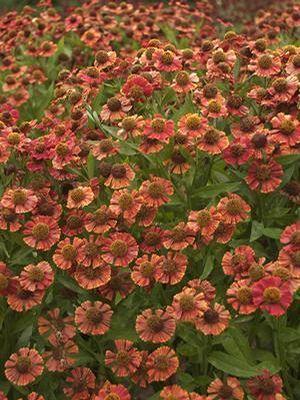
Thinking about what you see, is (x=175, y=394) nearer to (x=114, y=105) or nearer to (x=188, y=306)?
(x=188, y=306)

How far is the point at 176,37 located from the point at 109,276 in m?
2.63

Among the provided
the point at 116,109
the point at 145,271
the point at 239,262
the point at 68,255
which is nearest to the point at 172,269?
the point at 145,271

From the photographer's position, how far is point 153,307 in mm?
1854

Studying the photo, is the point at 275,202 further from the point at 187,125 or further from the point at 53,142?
the point at 53,142

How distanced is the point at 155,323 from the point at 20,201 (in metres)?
0.54

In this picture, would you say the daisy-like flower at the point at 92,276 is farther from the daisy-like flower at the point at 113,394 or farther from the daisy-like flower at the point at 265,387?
the daisy-like flower at the point at 265,387

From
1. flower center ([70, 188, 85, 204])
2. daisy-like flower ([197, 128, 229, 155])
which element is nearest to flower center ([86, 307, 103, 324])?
flower center ([70, 188, 85, 204])

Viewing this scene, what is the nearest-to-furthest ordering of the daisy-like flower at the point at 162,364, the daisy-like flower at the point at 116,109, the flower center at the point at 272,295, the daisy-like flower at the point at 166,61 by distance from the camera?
the flower center at the point at 272,295 < the daisy-like flower at the point at 162,364 < the daisy-like flower at the point at 116,109 < the daisy-like flower at the point at 166,61

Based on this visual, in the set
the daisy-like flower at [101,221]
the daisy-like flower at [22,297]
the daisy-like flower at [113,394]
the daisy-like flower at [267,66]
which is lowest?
the daisy-like flower at [113,394]

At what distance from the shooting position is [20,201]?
6.25 ft

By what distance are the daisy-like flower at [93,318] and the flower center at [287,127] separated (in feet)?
2.24

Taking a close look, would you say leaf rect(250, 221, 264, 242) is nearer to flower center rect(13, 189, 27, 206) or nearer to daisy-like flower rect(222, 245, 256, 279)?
daisy-like flower rect(222, 245, 256, 279)

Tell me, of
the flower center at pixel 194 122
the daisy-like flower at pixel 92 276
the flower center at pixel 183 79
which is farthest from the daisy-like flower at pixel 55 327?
the flower center at pixel 183 79

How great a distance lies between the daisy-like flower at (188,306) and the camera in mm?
1621
